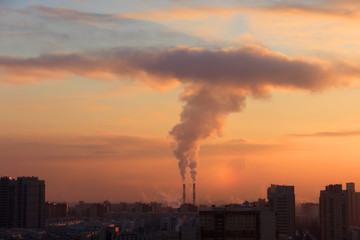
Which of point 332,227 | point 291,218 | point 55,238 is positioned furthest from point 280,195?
point 55,238

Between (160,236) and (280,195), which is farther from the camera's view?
(280,195)

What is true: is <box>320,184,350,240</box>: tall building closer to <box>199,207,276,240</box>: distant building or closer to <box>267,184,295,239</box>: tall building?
<box>267,184,295,239</box>: tall building

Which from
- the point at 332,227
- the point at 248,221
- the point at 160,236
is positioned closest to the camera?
the point at 248,221

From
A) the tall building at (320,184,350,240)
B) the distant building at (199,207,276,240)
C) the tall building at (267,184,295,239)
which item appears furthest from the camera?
the tall building at (267,184,295,239)

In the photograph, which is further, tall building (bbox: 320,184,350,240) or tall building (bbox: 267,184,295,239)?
Answer: tall building (bbox: 267,184,295,239)

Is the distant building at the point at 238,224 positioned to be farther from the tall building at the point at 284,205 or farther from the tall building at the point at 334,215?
the tall building at the point at 284,205

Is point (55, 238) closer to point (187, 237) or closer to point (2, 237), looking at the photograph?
point (2, 237)

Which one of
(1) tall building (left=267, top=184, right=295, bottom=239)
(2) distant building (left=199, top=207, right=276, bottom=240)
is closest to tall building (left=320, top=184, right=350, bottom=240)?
(1) tall building (left=267, top=184, right=295, bottom=239)

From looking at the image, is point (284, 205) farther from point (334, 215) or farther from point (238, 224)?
point (238, 224)

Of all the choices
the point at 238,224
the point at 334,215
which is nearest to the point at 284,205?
the point at 334,215

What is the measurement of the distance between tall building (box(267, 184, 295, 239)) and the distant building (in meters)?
74.9

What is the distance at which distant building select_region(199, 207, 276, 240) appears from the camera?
9394cm

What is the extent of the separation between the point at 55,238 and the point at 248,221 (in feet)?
270

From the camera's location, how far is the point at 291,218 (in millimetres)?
174500
